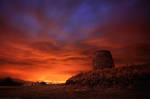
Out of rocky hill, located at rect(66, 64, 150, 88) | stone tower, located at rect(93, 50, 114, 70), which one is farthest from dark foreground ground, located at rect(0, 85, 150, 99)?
stone tower, located at rect(93, 50, 114, 70)

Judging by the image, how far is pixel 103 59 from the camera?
22469 mm

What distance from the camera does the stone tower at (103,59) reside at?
2222cm

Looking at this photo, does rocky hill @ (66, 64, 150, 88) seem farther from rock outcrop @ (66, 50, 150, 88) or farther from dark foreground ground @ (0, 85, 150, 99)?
dark foreground ground @ (0, 85, 150, 99)

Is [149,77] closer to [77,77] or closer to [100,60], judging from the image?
[77,77]

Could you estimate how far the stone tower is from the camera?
22.2m

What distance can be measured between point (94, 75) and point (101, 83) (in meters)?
1.65

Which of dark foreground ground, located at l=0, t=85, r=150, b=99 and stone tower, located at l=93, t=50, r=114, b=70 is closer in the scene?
dark foreground ground, located at l=0, t=85, r=150, b=99

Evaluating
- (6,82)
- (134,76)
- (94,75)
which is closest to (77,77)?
(94,75)

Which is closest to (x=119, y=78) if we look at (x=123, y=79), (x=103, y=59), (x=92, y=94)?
(x=123, y=79)

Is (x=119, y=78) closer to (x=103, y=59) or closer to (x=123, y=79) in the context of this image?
(x=123, y=79)

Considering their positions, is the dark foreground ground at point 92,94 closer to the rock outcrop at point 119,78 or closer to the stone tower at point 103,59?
the rock outcrop at point 119,78

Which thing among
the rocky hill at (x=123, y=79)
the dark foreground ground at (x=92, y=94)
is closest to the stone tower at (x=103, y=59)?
the rocky hill at (x=123, y=79)

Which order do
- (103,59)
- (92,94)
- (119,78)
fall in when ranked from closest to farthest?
(92,94)
(119,78)
(103,59)

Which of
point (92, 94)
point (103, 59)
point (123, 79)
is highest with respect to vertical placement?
point (103, 59)
